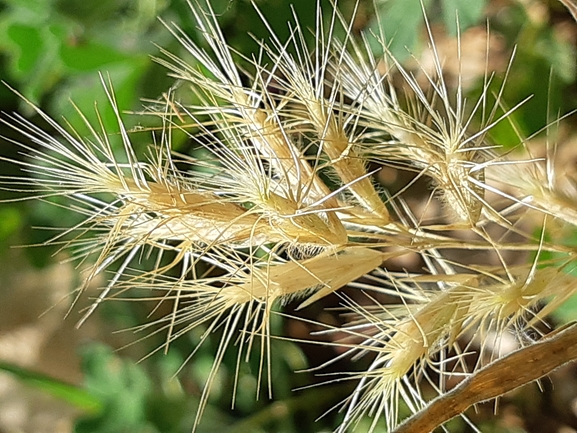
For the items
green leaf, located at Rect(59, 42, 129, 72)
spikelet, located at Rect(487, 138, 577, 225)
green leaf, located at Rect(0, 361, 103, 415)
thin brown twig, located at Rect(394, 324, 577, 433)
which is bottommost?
green leaf, located at Rect(0, 361, 103, 415)

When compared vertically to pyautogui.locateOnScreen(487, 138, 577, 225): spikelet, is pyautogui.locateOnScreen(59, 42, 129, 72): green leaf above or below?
above

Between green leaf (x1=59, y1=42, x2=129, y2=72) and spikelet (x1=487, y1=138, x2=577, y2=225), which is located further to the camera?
green leaf (x1=59, y1=42, x2=129, y2=72)

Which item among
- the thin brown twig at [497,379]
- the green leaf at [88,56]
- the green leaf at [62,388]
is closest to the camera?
the thin brown twig at [497,379]

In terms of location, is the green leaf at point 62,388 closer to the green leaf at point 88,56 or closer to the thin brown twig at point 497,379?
the green leaf at point 88,56

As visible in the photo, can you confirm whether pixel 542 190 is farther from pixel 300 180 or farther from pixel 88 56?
pixel 88 56

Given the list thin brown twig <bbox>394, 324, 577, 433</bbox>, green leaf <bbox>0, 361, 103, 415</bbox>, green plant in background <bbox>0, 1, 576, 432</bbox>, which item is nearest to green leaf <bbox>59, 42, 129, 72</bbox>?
green plant in background <bbox>0, 1, 576, 432</bbox>

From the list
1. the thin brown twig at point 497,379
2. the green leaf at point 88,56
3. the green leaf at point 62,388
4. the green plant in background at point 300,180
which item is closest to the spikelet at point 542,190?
the green plant in background at point 300,180

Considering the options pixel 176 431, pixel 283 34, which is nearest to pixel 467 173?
pixel 283 34

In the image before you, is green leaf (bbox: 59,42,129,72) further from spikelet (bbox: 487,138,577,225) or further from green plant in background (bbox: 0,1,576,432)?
spikelet (bbox: 487,138,577,225)
